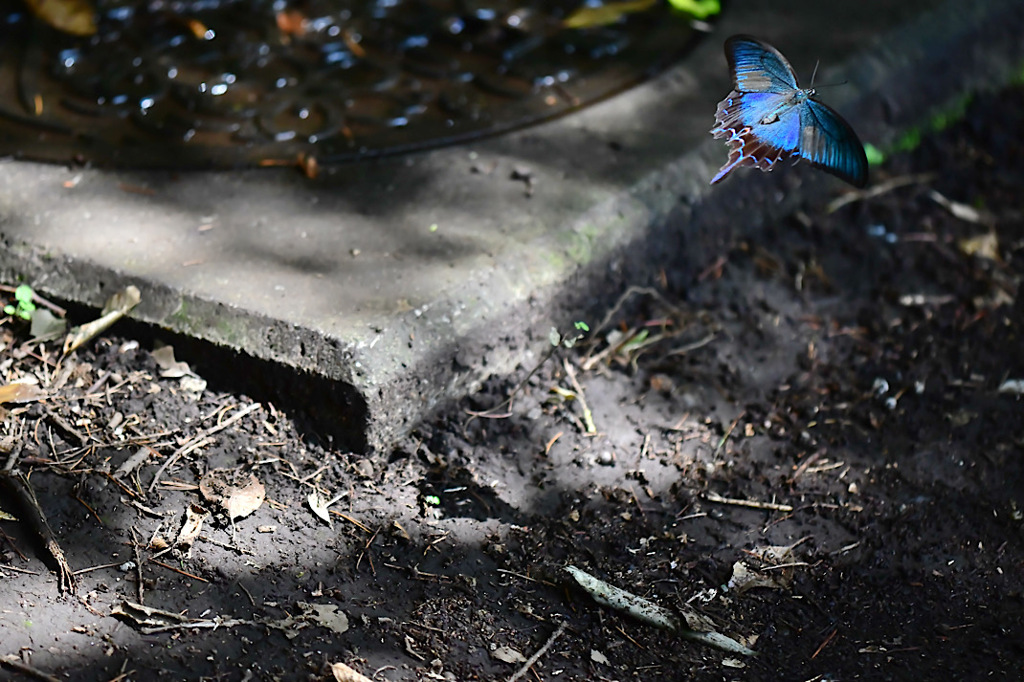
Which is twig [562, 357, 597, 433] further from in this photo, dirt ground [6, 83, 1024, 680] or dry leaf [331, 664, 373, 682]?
dry leaf [331, 664, 373, 682]

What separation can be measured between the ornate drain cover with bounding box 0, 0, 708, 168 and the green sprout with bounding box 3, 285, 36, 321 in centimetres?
46

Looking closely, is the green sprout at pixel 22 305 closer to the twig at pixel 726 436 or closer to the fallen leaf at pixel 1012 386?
the twig at pixel 726 436

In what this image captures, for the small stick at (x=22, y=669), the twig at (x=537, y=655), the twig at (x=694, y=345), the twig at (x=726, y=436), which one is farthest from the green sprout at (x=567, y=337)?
the small stick at (x=22, y=669)

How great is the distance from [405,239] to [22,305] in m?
0.86

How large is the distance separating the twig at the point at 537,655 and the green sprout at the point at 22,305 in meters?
1.34

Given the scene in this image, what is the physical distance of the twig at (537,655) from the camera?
1781mm

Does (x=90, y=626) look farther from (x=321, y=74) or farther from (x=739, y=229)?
(x=739, y=229)

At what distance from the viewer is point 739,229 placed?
3016 mm

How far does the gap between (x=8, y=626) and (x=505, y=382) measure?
1136 millimetres

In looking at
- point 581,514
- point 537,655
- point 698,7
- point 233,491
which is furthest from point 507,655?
point 698,7

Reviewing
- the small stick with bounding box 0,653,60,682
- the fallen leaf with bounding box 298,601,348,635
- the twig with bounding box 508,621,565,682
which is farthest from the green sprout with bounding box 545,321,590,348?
the small stick with bounding box 0,653,60,682

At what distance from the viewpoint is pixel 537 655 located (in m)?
1.82

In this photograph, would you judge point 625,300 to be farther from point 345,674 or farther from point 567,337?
point 345,674

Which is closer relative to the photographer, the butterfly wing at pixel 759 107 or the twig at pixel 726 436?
the butterfly wing at pixel 759 107
